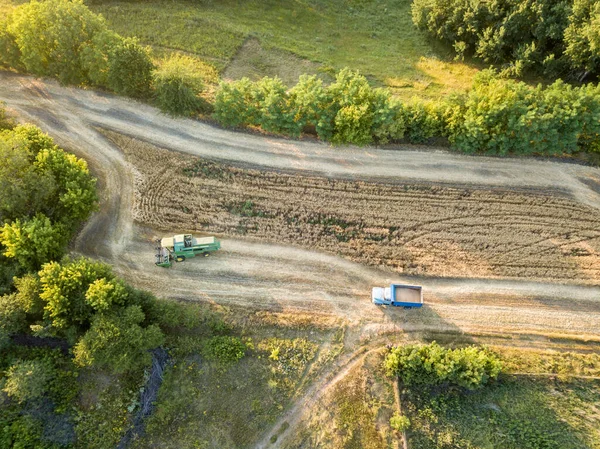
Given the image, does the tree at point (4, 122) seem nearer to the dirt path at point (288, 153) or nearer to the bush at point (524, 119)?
the dirt path at point (288, 153)

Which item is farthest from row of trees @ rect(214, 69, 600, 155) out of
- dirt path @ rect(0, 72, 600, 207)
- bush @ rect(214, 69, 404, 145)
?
dirt path @ rect(0, 72, 600, 207)

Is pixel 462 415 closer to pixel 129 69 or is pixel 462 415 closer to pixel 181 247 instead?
pixel 181 247

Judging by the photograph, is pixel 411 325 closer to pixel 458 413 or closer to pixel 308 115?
pixel 458 413

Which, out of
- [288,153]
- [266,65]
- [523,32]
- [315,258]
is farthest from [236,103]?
[523,32]

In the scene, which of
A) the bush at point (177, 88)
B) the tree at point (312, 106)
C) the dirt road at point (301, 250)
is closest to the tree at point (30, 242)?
the dirt road at point (301, 250)

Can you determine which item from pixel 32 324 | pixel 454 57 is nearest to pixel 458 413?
pixel 32 324

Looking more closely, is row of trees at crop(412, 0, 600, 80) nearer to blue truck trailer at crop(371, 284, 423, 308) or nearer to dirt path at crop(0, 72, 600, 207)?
dirt path at crop(0, 72, 600, 207)

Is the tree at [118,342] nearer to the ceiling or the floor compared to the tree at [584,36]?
nearer to the floor
